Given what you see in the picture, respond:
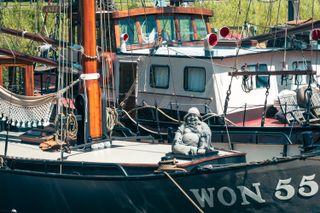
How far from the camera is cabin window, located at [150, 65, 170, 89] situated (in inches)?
721

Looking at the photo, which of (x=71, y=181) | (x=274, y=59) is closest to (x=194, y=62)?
(x=274, y=59)

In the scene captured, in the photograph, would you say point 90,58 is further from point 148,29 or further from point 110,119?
point 148,29

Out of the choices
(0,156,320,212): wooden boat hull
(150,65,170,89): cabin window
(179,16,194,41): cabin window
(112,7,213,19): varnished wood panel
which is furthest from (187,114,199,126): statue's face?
(179,16,194,41): cabin window

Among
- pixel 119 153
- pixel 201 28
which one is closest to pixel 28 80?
pixel 119 153

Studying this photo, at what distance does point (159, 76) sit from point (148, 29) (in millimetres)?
1812

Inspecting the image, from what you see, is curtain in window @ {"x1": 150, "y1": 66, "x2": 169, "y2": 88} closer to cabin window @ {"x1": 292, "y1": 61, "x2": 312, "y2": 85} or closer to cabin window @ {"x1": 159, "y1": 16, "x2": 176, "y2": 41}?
cabin window @ {"x1": 159, "y1": 16, "x2": 176, "y2": 41}

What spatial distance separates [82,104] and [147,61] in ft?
12.2

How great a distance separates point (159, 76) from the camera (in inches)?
727

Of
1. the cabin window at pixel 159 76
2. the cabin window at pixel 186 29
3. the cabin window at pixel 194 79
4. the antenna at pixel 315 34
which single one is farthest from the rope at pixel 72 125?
the cabin window at pixel 186 29

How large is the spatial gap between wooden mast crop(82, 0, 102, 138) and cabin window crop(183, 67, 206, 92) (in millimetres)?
3208

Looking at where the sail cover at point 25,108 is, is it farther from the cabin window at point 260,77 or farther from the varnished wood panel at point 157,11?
the cabin window at point 260,77

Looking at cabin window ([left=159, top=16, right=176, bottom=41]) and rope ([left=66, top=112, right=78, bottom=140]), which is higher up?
cabin window ([left=159, top=16, right=176, bottom=41])

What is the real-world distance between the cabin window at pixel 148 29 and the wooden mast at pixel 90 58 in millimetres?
4707

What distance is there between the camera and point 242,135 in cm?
1656
